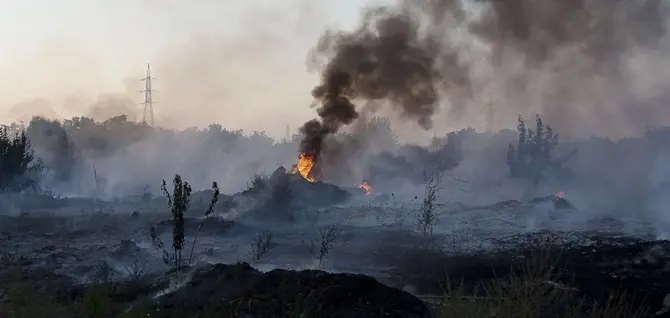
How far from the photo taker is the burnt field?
916cm

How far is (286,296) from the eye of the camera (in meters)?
10.5

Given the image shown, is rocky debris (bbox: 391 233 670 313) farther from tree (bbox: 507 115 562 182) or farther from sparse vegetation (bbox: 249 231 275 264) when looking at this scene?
tree (bbox: 507 115 562 182)

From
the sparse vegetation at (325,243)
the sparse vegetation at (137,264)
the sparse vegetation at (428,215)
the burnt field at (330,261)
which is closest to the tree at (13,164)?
the burnt field at (330,261)

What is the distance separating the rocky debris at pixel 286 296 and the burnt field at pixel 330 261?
0.04m

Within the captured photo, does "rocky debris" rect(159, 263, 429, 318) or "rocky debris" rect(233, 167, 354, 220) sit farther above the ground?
"rocky debris" rect(233, 167, 354, 220)

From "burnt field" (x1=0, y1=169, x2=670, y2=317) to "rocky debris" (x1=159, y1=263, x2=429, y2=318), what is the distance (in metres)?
0.04

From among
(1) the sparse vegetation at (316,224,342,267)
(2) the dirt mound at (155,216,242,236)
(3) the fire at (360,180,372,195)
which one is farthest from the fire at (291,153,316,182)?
(2) the dirt mound at (155,216,242,236)

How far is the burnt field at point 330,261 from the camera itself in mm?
9164

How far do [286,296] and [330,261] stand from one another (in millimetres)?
11590

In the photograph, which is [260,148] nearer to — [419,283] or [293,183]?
[293,183]

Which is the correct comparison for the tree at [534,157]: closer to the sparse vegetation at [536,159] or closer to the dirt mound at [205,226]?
the sparse vegetation at [536,159]

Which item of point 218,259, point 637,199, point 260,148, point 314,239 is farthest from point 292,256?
point 260,148

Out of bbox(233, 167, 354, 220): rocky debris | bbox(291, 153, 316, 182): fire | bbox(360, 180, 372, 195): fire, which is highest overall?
bbox(291, 153, 316, 182): fire

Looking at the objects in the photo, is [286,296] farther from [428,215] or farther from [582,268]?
[428,215]
